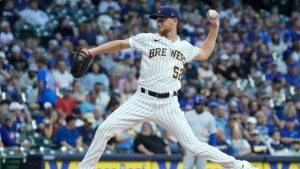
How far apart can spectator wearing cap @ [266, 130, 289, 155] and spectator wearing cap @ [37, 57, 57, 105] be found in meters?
3.97

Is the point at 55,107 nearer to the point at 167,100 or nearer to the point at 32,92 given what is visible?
the point at 32,92

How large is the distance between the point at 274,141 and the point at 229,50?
13.4 feet

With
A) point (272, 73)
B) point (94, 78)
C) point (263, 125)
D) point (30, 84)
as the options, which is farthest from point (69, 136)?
point (272, 73)

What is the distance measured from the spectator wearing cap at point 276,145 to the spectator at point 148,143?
2.33 m

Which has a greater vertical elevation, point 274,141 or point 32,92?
point 32,92

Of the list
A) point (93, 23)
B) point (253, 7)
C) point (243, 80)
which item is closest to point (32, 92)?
point (93, 23)

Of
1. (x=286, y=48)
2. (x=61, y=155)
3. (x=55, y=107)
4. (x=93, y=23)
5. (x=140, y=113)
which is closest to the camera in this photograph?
(x=140, y=113)

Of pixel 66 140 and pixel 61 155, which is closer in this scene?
pixel 61 155

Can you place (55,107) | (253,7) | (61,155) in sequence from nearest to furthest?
(61,155), (55,107), (253,7)

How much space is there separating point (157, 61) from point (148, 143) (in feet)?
17.9

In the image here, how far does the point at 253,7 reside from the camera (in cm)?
2427

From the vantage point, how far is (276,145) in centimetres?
1644

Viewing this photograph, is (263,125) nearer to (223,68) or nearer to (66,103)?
(223,68)

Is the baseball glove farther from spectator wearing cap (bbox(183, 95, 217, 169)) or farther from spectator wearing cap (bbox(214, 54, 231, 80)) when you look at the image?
spectator wearing cap (bbox(214, 54, 231, 80))
